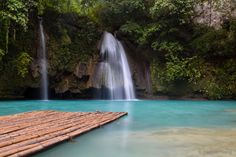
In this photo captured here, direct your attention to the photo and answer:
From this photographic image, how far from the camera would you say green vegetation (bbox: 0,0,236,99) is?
18.0m

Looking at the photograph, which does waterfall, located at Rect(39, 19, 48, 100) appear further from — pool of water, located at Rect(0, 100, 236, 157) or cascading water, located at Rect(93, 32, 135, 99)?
pool of water, located at Rect(0, 100, 236, 157)

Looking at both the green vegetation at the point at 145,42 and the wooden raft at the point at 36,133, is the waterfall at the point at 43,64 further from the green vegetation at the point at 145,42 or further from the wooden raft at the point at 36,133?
the wooden raft at the point at 36,133

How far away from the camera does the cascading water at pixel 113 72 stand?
19781mm

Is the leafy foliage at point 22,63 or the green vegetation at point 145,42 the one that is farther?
the green vegetation at point 145,42

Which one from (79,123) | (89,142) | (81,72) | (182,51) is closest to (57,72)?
(81,72)

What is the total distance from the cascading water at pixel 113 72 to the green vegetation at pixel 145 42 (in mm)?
646

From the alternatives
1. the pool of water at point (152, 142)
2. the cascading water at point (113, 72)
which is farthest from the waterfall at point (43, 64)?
the pool of water at point (152, 142)

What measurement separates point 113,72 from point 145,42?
2.51 meters

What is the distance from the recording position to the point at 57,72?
19.3 m

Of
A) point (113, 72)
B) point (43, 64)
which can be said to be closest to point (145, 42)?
point (113, 72)

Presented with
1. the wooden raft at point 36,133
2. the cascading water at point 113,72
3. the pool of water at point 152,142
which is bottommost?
the pool of water at point 152,142

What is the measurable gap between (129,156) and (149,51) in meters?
15.7

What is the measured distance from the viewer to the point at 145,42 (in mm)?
19531

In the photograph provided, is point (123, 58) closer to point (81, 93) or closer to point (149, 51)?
point (149, 51)
